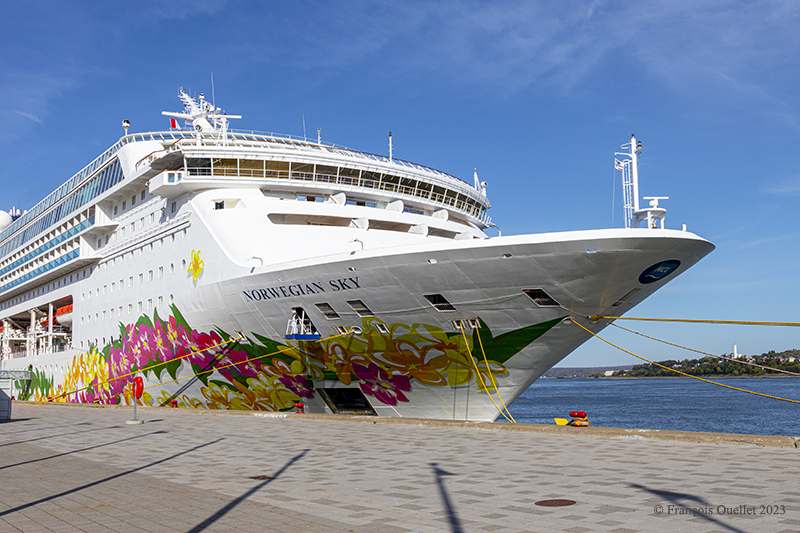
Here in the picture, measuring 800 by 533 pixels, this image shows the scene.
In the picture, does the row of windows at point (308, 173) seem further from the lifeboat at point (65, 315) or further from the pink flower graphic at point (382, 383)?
the lifeboat at point (65, 315)

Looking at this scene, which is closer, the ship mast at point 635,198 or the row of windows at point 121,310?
the ship mast at point 635,198

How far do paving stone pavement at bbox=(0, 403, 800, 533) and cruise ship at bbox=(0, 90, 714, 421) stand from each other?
2689 mm

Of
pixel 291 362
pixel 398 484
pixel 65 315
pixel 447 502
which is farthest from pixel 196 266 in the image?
pixel 65 315

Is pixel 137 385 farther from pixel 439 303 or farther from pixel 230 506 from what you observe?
pixel 230 506

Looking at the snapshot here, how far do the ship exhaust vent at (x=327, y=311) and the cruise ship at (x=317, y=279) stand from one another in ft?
0.22

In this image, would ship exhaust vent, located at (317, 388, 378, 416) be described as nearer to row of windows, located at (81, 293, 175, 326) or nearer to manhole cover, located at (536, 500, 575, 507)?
row of windows, located at (81, 293, 175, 326)

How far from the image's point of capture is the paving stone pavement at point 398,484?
591 centimetres

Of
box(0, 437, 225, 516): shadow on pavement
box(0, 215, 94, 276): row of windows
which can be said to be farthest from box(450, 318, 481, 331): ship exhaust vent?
box(0, 215, 94, 276): row of windows

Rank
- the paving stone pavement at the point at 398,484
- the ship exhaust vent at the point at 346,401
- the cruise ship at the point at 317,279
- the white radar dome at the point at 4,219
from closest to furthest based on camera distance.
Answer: the paving stone pavement at the point at 398,484 → the cruise ship at the point at 317,279 → the ship exhaust vent at the point at 346,401 → the white radar dome at the point at 4,219

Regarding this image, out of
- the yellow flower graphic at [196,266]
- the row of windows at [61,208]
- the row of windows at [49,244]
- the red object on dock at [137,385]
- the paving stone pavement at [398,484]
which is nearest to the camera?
the paving stone pavement at [398,484]

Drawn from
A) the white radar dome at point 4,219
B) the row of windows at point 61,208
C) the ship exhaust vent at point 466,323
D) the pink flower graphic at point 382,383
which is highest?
the white radar dome at point 4,219

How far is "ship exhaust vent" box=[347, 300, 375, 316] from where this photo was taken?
15219 mm

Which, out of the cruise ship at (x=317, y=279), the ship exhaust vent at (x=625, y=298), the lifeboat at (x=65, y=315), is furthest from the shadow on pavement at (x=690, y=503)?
the lifeboat at (x=65, y=315)

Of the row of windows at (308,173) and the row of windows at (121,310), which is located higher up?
the row of windows at (308,173)
